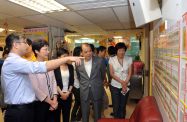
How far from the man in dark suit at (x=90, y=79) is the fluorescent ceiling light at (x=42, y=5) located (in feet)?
4.02

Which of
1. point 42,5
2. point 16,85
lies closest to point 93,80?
point 16,85

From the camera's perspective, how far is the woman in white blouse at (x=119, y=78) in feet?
10.4

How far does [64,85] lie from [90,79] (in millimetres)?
450

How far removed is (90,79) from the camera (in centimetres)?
286

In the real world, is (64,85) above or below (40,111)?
above

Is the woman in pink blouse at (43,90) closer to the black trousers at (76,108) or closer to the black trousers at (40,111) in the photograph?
the black trousers at (40,111)

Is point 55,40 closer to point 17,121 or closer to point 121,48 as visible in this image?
point 121,48

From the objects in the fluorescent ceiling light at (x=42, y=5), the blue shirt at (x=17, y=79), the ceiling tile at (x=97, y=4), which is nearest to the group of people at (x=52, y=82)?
the blue shirt at (x=17, y=79)

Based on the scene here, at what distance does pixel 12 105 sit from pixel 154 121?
139 centimetres

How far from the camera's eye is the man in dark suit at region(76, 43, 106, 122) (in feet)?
9.39

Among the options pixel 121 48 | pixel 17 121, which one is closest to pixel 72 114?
pixel 121 48

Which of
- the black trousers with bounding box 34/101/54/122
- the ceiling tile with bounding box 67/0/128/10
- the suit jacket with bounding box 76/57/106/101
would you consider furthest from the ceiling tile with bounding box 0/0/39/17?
the black trousers with bounding box 34/101/54/122

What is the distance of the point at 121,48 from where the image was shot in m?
3.21

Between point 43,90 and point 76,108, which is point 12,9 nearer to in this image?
point 43,90
